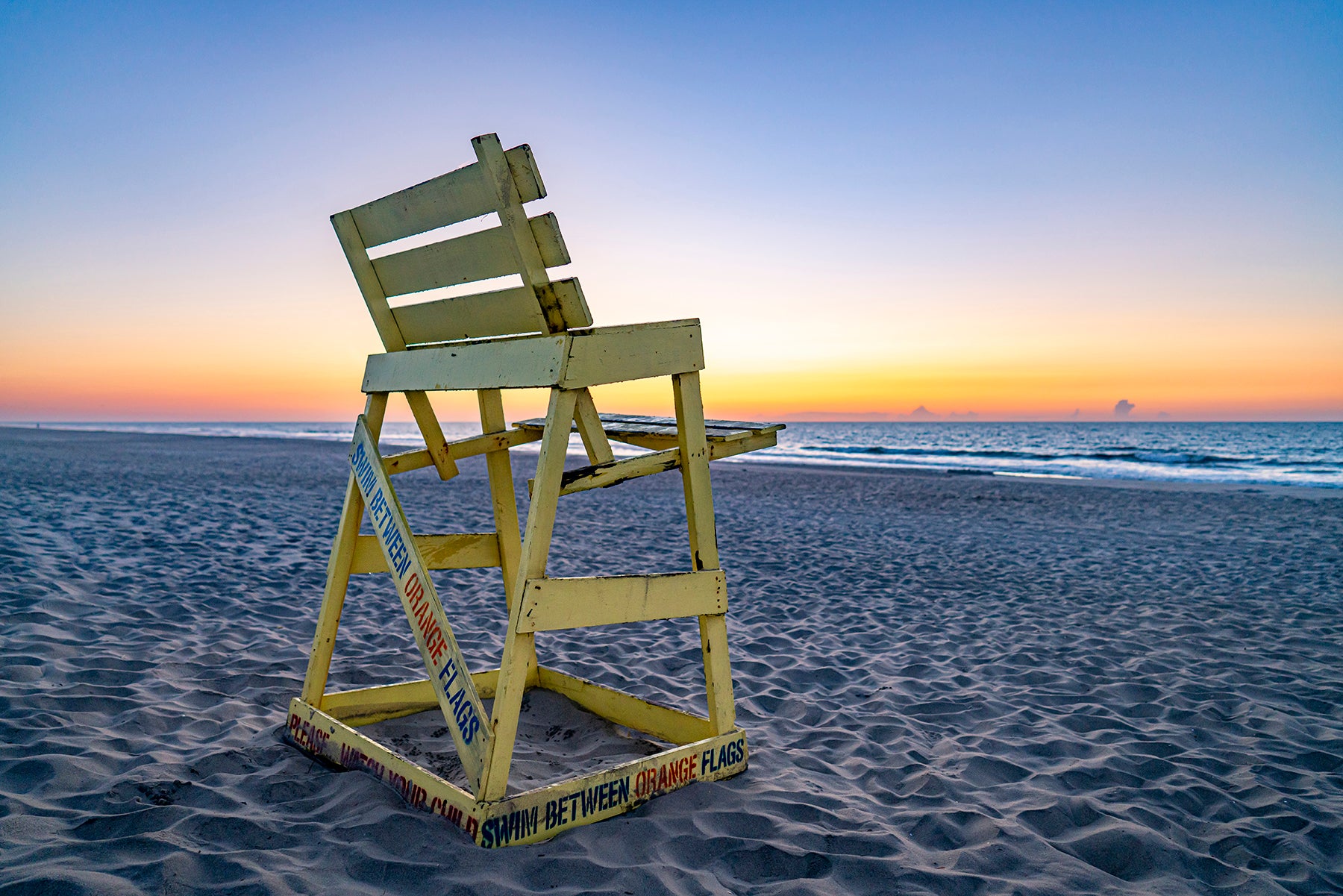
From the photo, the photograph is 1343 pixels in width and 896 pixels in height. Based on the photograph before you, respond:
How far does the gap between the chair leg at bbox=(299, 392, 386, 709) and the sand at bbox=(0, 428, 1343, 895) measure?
295 millimetres

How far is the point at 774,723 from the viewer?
357 centimetres

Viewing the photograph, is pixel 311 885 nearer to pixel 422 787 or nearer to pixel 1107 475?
pixel 422 787

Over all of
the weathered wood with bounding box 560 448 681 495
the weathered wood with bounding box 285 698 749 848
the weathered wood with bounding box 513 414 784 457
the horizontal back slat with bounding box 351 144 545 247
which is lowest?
the weathered wood with bounding box 285 698 749 848

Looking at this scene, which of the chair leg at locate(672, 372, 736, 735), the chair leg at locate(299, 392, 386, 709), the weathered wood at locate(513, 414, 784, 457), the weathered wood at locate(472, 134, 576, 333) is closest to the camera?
the weathered wood at locate(472, 134, 576, 333)

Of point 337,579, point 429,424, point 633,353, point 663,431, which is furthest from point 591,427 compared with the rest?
point 337,579

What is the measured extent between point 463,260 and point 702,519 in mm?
1187

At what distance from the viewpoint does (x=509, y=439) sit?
3082 millimetres

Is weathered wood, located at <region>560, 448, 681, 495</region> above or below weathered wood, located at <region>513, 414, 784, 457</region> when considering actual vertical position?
below

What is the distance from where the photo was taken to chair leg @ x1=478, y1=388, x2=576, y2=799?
213 cm

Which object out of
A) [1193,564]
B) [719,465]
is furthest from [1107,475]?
[1193,564]

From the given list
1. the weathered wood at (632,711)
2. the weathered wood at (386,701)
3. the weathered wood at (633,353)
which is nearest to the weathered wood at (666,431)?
the weathered wood at (633,353)

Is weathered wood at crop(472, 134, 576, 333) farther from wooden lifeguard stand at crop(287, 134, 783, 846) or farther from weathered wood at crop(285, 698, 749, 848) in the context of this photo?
weathered wood at crop(285, 698, 749, 848)

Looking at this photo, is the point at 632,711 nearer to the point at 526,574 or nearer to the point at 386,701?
the point at 386,701

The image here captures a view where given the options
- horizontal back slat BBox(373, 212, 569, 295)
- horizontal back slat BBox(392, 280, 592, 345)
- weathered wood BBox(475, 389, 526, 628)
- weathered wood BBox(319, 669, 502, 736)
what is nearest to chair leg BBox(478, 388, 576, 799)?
horizontal back slat BBox(392, 280, 592, 345)
